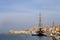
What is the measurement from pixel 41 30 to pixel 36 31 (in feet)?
4.39

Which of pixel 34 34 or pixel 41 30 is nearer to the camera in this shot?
pixel 41 30

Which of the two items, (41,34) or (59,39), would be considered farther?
(41,34)

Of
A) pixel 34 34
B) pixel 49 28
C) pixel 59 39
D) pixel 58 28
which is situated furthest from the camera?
pixel 34 34

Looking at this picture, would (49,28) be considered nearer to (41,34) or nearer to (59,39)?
(41,34)

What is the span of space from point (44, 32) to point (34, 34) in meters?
1.74

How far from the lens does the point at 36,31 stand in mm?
27359

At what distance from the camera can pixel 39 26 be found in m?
25.3

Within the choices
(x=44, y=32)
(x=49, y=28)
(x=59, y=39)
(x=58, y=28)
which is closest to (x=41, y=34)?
(x=44, y=32)

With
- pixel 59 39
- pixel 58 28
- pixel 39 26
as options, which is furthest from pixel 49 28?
pixel 59 39

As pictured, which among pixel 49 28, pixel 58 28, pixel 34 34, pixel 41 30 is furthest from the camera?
pixel 34 34

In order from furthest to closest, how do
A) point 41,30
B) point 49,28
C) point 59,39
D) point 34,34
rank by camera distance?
point 34,34, point 41,30, point 49,28, point 59,39

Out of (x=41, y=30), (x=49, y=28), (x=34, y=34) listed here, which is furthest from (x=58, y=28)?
(x=34, y=34)

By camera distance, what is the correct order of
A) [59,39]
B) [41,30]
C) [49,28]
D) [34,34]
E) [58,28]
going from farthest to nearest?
1. [34,34]
2. [41,30]
3. [49,28]
4. [58,28]
5. [59,39]

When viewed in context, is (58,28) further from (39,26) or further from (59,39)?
(59,39)
